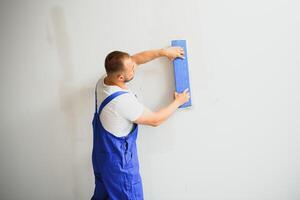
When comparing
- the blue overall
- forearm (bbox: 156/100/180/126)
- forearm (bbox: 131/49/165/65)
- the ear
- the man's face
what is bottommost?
the blue overall

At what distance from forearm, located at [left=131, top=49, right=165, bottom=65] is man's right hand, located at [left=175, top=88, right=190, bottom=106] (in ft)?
0.72

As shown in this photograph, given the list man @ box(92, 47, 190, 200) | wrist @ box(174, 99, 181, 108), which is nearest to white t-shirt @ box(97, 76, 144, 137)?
man @ box(92, 47, 190, 200)

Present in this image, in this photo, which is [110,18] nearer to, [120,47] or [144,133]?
[120,47]

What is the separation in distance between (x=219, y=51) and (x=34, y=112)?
3.52ft

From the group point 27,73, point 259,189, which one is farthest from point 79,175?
point 259,189

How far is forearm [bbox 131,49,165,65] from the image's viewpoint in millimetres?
1394

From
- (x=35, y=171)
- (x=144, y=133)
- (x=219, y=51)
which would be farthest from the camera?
(x=35, y=171)

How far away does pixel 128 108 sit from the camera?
1.26 meters

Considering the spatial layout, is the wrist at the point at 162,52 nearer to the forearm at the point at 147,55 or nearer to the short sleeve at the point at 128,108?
the forearm at the point at 147,55

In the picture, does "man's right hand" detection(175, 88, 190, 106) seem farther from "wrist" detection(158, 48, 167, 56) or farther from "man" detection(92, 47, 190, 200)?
"wrist" detection(158, 48, 167, 56)

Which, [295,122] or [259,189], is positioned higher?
[295,122]

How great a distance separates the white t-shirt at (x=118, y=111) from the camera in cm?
126

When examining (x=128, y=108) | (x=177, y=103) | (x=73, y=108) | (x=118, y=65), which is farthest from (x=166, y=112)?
(x=73, y=108)

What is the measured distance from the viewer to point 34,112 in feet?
5.23
